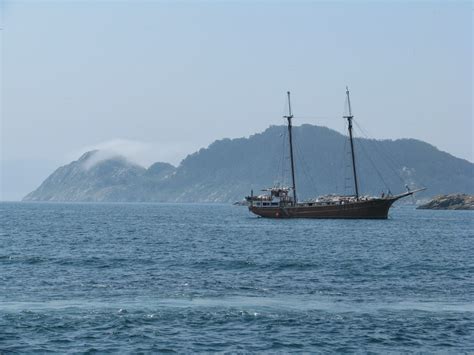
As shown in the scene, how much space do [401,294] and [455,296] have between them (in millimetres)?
2970

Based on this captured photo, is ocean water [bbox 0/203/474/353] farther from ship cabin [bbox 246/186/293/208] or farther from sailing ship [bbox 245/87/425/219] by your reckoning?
ship cabin [bbox 246/186/293/208]

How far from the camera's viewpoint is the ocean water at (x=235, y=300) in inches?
1200

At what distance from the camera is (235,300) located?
39594 mm

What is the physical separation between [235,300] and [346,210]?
108 m

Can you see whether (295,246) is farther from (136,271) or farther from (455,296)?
(455,296)

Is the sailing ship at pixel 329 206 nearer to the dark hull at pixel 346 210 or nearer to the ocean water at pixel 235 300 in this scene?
the dark hull at pixel 346 210

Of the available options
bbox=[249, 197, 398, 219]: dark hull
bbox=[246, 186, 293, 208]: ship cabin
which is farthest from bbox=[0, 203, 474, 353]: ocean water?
bbox=[246, 186, 293, 208]: ship cabin

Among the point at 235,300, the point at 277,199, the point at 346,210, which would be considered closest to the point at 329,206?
the point at 346,210

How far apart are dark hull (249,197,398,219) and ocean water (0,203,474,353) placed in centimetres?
7307

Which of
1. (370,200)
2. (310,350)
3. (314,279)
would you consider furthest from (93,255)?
(370,200)

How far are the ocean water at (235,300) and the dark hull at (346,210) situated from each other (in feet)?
240

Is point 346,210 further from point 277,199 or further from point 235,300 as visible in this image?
point 235,300

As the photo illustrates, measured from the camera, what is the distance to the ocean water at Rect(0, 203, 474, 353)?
1200 inches

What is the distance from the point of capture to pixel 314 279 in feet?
160
